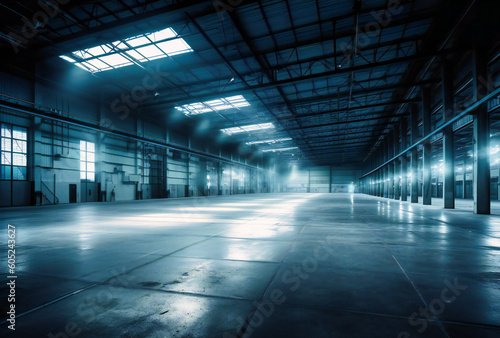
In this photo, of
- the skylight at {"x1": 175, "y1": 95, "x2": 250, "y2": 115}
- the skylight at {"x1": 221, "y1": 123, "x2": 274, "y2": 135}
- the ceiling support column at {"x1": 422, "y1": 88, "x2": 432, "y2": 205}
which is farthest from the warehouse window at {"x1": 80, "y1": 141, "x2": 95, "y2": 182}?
the ceiling support column at {"x1": 422, "y1": 88, "x2": 432, "y2": 205}

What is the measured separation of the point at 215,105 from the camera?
2466cm

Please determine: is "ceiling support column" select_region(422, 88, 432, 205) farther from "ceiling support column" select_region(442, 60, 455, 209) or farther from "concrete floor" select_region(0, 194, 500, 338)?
"concrete floor" select_region(0, 194, 500, 338)

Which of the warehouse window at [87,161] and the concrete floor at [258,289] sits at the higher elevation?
the warehouse window at [87,161]

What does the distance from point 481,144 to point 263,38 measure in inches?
487

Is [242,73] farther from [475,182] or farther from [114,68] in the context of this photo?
[475,182]

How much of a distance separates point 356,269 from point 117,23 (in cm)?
1405

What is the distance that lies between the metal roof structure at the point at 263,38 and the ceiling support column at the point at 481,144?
2.14 meters

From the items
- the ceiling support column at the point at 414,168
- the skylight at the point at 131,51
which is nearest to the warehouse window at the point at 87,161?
the skylight at the point at 131,51

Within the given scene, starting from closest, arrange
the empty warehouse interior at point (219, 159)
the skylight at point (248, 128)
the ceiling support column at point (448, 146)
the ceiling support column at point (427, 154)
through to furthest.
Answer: the empty warehouse interior at point (219, 159)
the ceiling support column at point (448, 146)
the ceiling support column at point (427, 154)
the skylight at point (248, 128)

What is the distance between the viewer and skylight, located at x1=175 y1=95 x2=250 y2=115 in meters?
23.3

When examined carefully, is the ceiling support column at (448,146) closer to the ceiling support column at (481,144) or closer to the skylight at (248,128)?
the ceiling support column at (481,144)

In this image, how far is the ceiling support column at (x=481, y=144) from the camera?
35.2 ft

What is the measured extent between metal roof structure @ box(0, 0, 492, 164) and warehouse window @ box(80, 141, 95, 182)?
596 cm

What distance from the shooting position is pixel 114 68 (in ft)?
58.2
